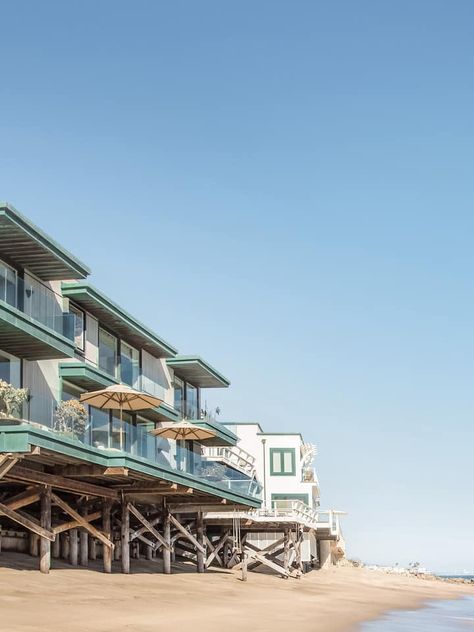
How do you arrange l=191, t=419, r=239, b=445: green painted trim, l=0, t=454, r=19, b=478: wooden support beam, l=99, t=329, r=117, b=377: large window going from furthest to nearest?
l=191, t=419, r=239, b=445: green painted trim < l=99, t=329, r=117, b=377: large window < l=0, t=454, r=19, b=478: wooden support beam

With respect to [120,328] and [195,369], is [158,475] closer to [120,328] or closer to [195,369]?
[120,328]

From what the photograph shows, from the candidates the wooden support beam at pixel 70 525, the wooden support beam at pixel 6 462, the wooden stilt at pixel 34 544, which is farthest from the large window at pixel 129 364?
the wooden support beam at pixel 6 462

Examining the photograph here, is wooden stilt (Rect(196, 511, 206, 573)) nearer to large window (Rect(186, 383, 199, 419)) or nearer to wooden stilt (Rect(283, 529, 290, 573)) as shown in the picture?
large window (Rect(186, 383, 199, 419))

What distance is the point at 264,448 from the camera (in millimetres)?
63781

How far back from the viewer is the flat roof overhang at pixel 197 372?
4553cm

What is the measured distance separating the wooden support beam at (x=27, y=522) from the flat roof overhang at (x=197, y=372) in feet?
56.5

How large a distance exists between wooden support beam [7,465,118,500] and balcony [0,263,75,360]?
3.76m

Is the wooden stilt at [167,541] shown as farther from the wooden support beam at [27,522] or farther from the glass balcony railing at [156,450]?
the wooden support beam at [27,522]

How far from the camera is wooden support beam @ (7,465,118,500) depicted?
27.3 m

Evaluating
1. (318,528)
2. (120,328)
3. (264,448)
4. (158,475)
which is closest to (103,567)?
(158,475)

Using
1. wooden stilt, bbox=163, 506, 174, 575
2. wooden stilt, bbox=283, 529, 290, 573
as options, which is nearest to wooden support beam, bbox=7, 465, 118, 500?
wooden stilt, bbox=163, 506, 174, 575

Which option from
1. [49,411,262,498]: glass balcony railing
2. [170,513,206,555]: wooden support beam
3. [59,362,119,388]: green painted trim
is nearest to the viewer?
[49,411,262,498]: glass balcony railing

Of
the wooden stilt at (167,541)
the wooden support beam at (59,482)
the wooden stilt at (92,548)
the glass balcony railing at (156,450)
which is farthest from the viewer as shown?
the wooden stilt at (92,548)

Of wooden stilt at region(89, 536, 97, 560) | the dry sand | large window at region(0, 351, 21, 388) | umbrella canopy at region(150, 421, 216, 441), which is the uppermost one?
large window at region(0, 351, 21, 388)
